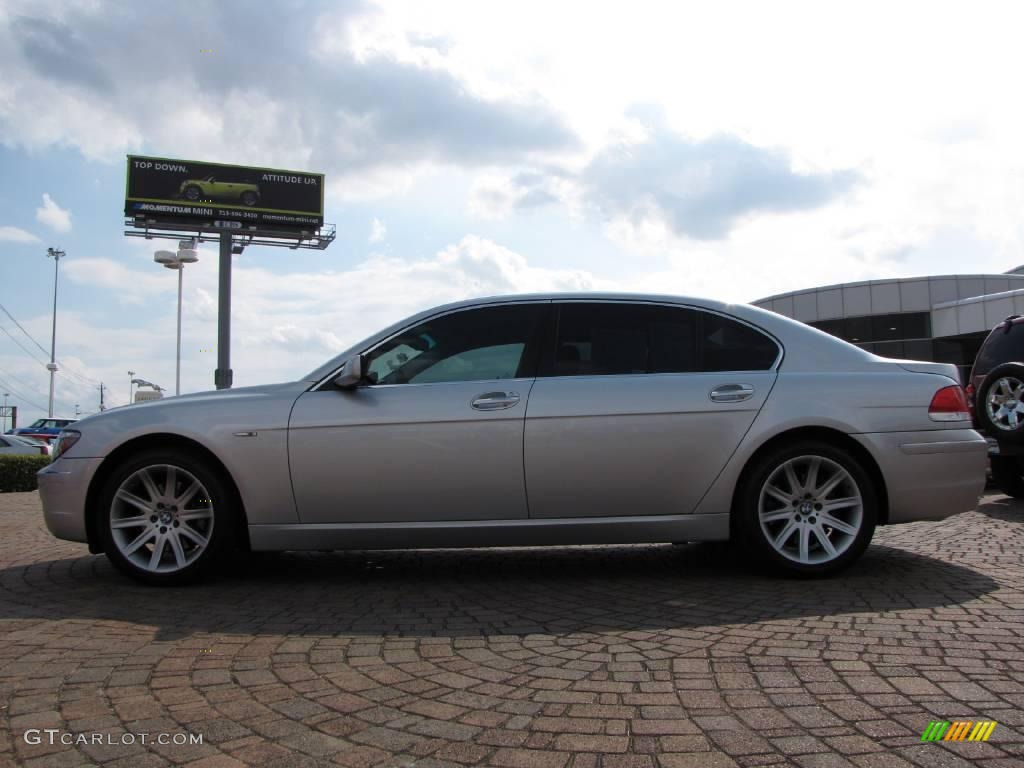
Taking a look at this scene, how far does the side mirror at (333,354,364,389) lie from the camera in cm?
464

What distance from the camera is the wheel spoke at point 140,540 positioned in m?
4.73

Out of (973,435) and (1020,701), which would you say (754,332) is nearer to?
(973,435)

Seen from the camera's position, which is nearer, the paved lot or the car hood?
the paved lot

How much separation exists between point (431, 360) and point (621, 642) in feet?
6.83

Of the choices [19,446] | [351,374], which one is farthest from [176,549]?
[19,446]

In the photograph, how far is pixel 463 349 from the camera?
4836mm

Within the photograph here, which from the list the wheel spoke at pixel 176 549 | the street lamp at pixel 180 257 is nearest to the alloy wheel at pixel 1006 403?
the wheel spoke at pixel 176 549

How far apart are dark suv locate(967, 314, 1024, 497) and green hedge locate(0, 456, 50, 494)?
13945mm

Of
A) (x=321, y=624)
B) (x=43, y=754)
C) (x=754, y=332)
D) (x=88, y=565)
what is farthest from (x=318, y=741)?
(x=88, y=565)

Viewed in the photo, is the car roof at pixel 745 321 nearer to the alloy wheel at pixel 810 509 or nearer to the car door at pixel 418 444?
the car door at pixel 418 444

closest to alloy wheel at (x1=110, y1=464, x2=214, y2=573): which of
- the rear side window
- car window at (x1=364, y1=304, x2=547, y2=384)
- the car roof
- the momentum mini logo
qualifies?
the car roof

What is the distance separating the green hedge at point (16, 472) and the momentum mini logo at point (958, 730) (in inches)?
576

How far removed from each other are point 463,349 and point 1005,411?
608 centimetres

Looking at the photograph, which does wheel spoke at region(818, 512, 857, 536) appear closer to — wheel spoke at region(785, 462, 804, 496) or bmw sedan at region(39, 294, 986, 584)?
bmw sedan at region(39, 294, 986, 584)
